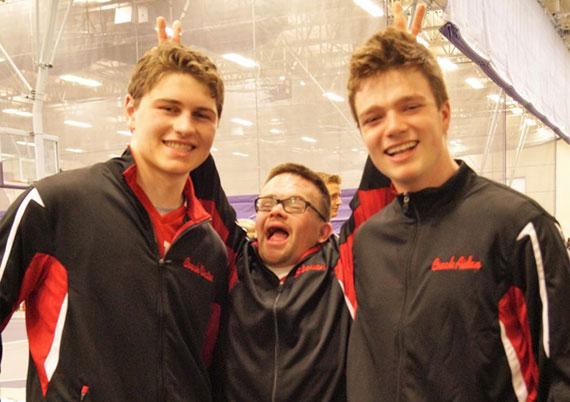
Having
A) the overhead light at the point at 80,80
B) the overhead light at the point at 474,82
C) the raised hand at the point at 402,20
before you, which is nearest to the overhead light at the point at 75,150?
the overhead light at the point at 80,80

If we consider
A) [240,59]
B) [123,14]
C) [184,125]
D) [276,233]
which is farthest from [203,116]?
[123,14]

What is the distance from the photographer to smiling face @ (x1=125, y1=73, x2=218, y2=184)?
6.21 ft

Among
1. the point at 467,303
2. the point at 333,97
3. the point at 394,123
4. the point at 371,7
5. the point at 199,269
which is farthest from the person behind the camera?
the point at 333,97

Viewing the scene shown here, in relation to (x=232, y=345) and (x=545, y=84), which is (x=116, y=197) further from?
(x=545, y=84)

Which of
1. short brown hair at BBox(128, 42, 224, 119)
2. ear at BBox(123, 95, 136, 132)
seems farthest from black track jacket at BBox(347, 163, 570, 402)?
ear at BBox(123, 95, 136, 132)

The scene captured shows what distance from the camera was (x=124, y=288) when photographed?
1.78 meters

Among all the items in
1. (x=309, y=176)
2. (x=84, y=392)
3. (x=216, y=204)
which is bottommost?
(x=84, y=392)

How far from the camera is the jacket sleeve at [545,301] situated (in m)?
1.45

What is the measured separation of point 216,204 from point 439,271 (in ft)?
3.54

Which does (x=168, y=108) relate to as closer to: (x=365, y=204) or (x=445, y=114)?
(x=365, y=204)

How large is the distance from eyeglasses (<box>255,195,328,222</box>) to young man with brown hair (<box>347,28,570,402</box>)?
522 millimetres

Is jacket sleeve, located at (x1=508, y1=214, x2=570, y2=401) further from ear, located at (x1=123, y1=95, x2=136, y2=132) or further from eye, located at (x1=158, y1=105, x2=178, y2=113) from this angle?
ear, located at (x1=123, y1=95, x2=136, y2=132)

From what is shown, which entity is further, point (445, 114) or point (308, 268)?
point (308, 268)

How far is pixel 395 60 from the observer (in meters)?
1.75
